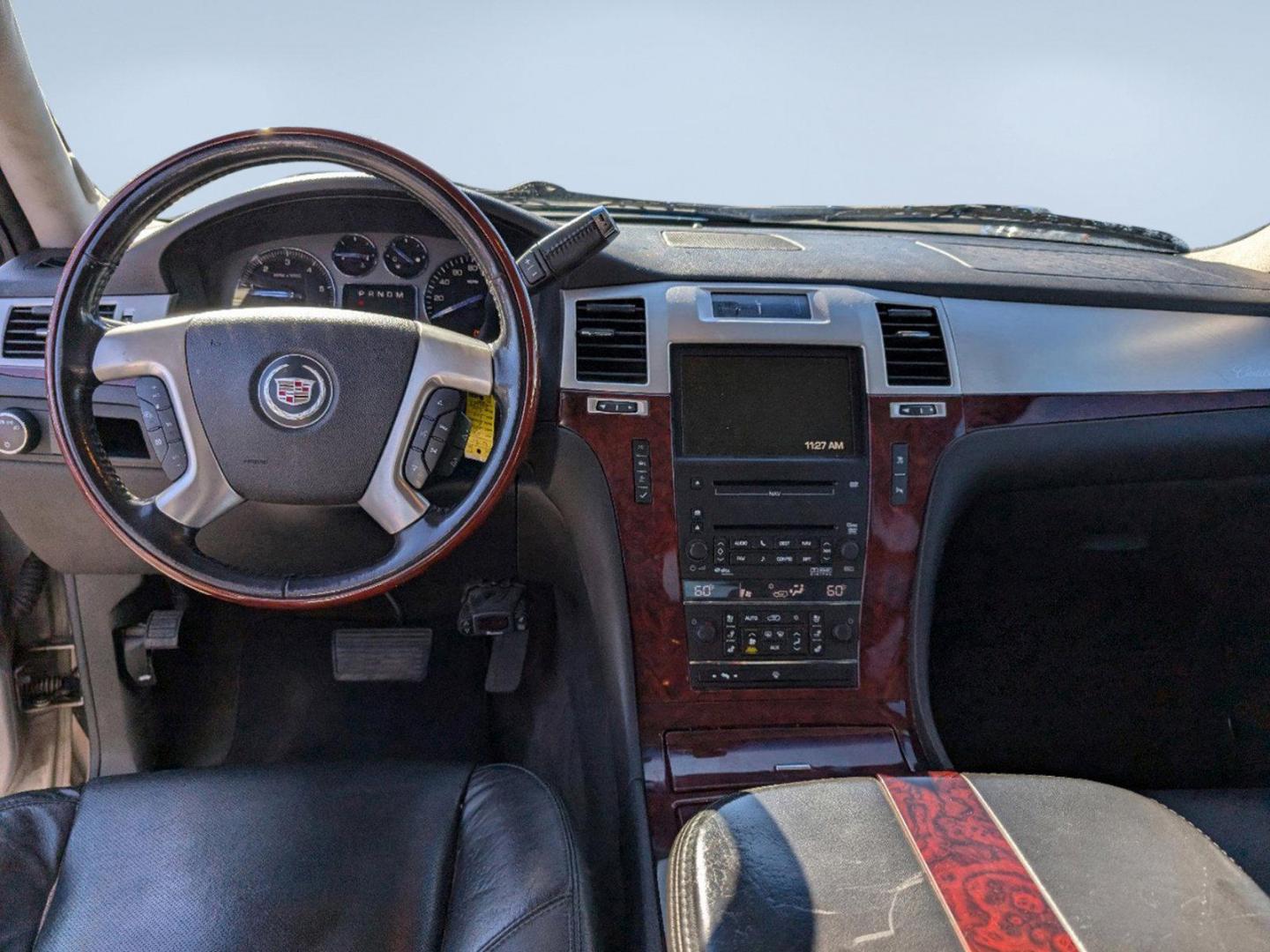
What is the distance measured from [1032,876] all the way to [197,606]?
68.0 inches

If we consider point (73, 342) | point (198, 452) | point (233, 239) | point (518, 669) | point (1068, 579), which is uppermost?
point (233, 239)

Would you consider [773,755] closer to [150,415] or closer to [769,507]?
[769,507]

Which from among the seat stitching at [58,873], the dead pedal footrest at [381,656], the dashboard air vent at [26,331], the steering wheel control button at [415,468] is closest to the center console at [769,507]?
the steering wheel control button at [415,468]

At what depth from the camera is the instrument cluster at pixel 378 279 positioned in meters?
1.77

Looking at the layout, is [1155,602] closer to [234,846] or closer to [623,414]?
[623,414]

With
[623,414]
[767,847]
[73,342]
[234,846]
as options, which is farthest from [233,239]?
[767,847]

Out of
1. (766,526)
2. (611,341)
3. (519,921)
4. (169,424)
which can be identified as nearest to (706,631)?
(766,526)

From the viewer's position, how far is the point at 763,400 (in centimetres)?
170

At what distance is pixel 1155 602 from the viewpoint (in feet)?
7.52

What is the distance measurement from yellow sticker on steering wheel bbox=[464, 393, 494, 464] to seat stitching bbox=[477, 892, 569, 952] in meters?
0.65

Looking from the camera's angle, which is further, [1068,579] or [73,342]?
[1068,579]

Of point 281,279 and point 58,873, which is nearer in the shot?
point 58,873

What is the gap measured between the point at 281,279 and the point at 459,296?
12.4 inches

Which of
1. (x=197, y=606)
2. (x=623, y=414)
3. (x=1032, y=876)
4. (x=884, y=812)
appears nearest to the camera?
(x=1032, y=876)
